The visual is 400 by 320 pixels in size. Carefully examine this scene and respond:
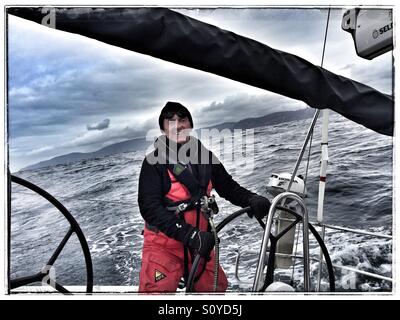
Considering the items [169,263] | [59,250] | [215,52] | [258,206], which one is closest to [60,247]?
[59,250]

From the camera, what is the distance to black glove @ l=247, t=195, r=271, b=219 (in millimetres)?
1779

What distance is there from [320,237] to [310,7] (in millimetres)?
899

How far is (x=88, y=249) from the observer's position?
5.56 feet

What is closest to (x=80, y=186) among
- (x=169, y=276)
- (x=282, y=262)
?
(x=169, y=276)

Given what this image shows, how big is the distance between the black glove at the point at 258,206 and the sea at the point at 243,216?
0.03 meters

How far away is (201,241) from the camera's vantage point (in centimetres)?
173

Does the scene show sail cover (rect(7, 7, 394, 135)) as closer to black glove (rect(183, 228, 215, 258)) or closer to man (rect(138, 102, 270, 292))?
man (rect(138, 102, 270, 292))

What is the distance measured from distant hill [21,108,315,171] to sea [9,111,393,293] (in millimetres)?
21

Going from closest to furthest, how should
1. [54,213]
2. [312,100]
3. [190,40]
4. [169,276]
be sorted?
[190,40] → [312,100] → [54,213] → [169,276]

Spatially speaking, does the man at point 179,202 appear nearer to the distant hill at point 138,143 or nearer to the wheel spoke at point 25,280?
the distant hill at point 138,143

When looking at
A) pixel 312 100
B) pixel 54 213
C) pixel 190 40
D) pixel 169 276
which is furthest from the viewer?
pixel 169 276

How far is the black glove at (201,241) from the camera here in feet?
5.69

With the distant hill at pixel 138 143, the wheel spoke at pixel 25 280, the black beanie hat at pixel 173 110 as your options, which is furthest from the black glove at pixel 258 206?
the wheel spoke at pixel 25 280
